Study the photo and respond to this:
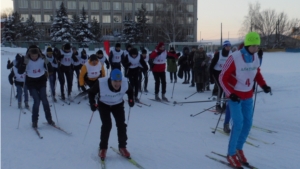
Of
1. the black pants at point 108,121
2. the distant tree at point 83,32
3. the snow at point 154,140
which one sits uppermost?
the distant tree at point 83,32

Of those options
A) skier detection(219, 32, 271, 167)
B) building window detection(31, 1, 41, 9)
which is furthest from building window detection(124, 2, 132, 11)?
skier detection(219, 32, 271, 167)

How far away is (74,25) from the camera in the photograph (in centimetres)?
5216

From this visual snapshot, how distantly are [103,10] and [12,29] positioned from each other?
88.5 ft

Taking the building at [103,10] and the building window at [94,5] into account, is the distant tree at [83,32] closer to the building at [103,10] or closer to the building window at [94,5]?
the building at [103,10]

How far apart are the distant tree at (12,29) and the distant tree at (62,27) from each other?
7.69 metres

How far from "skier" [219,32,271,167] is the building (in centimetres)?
6669

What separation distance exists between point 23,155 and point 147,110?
4.28 metres

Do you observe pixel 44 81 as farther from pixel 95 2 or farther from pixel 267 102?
pixel 95 2

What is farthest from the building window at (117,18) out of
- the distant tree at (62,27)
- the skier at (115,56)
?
the skier at (115,56)

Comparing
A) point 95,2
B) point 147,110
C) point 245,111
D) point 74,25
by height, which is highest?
point 95,2

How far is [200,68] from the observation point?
1227cm

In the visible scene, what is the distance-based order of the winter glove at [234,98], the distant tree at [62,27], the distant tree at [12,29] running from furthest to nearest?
the distant tree at [12,29] < the distant tree at [62,27] < the winter glove at [234,98]

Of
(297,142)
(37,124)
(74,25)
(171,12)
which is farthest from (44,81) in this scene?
(171,12)

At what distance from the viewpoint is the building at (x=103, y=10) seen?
72.5 meters
